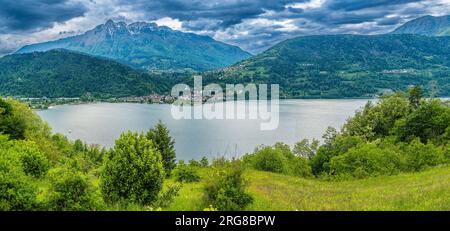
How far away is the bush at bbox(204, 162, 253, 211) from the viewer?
11453 millimetres

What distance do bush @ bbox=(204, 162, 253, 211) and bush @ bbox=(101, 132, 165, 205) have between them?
1747 millimetres

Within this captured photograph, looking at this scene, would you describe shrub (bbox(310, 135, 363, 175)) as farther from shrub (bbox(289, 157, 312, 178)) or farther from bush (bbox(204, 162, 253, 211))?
bush (bbox(204, 162, 253, 211))

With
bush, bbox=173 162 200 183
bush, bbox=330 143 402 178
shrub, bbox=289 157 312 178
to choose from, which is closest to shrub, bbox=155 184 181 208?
bush, bbox=173 162 200 183

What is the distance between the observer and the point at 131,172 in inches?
472

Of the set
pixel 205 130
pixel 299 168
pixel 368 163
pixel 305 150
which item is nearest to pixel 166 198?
pixel 368 163

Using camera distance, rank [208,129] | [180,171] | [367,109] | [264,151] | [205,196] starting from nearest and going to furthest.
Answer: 1. [205,196]
2. [180,171]
3. [264,151]
4. [367,109]
5. [208,129]

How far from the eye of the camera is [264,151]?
41.5 meters

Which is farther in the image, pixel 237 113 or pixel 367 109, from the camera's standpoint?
pixel 237 113

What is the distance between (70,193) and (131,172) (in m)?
2.08

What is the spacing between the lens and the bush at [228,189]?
37.6 feet
